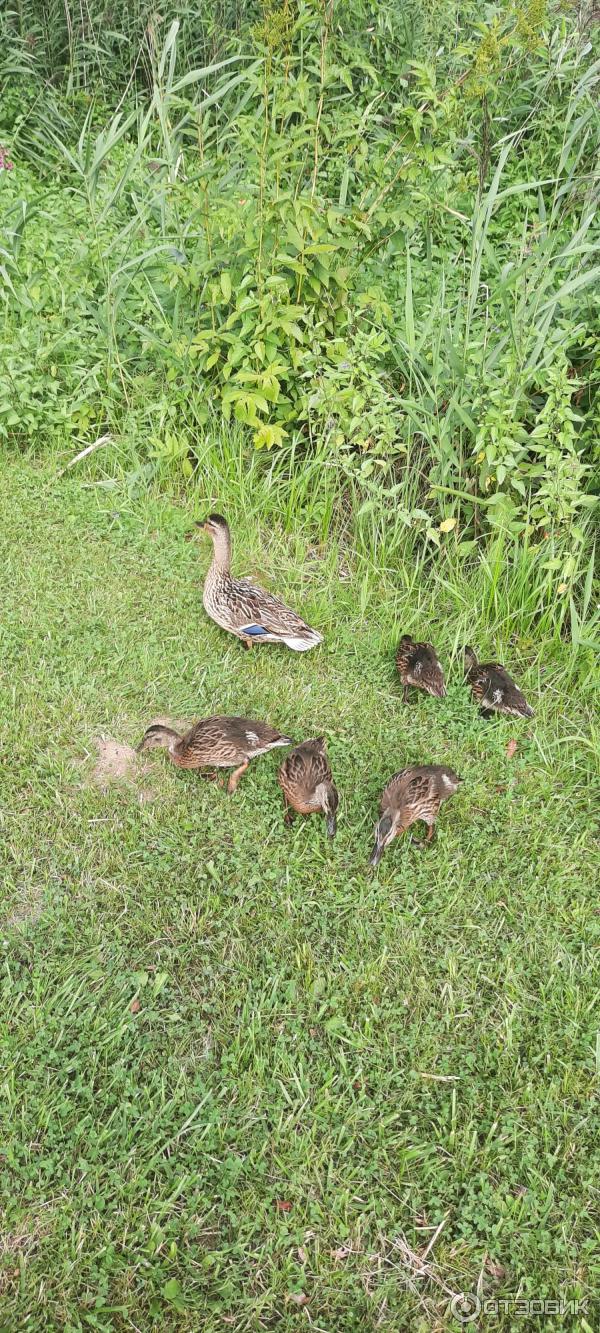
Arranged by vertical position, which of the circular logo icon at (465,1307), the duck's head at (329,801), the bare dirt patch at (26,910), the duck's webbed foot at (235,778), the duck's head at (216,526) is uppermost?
the duck's head at (216,526)

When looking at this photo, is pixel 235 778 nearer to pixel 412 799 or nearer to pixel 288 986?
pixel 412 799

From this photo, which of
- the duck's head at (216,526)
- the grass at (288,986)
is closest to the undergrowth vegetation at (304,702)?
the grass at (288,986)

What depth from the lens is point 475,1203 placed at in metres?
3.10

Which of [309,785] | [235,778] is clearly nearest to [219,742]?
[235,778]

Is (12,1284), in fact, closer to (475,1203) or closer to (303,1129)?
(303,1129)

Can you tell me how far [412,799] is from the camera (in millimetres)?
4113

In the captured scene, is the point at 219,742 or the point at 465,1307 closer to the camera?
the point at 465,1307

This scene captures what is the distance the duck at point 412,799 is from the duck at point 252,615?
1060 millimetres

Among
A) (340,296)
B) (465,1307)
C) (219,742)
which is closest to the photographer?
(465,1307)

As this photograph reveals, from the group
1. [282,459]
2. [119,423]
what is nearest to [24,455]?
[119,423]

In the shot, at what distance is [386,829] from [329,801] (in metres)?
0.28

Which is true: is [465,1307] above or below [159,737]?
below

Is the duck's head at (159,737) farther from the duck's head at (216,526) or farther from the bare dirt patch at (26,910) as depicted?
the duck's head at (216,526)

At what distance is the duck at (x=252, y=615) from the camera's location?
197 inches
